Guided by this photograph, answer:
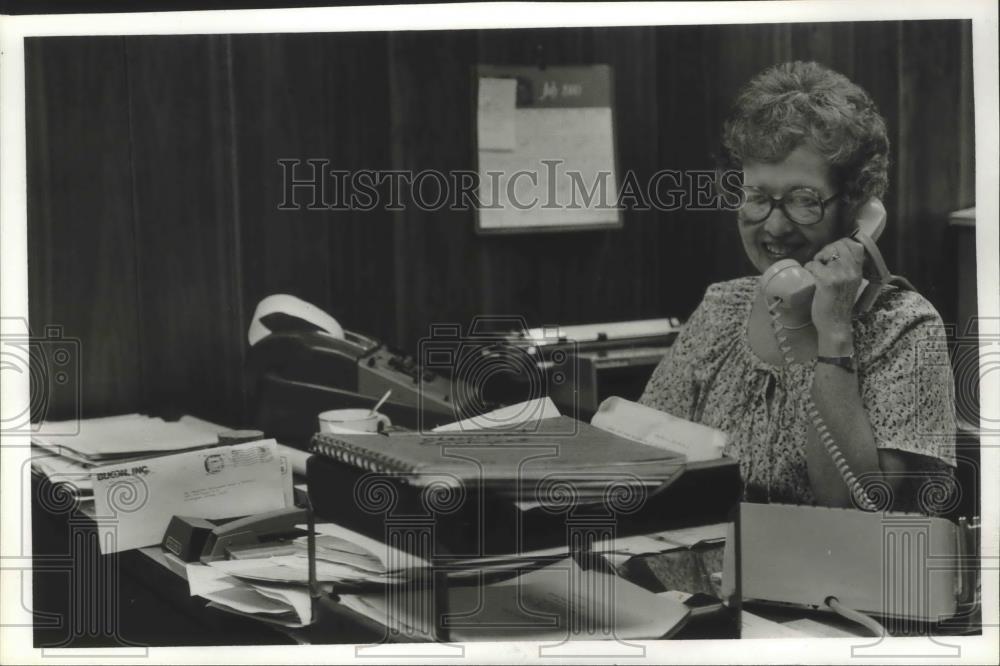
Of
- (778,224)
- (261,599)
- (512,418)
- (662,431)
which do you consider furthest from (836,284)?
(261,599)

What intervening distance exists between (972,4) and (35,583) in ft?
6.29

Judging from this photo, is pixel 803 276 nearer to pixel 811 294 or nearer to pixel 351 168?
pixel 811 294

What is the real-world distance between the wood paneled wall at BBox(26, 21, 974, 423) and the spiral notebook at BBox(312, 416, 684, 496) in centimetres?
54

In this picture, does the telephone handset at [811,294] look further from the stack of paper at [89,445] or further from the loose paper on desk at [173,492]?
the stack of paper at [89,445]

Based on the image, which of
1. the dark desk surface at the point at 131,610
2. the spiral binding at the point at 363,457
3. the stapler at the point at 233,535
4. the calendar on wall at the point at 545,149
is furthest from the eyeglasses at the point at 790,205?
the stapler at the point at 233,535

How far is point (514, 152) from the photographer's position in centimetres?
212

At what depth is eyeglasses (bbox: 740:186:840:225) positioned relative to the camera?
6.07ft

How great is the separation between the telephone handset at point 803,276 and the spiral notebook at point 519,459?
45 centimetres

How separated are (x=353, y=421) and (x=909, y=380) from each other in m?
0.98

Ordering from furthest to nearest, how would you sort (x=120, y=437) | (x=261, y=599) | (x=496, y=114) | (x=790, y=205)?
(x=496, y=114) < (x=120, y=437) < (x=790, y=205) < (x=261, y=599)

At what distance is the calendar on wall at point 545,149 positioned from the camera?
78.4 inches

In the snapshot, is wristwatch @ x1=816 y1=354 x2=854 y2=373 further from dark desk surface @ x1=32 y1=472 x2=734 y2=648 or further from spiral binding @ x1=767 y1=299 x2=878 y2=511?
dark desk surface @ x1=32 y1=472 x2=734 y2=648

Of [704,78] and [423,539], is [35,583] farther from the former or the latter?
[704,78]

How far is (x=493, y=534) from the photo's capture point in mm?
1446
